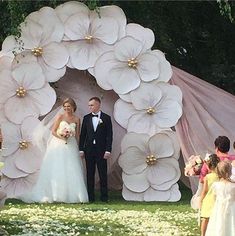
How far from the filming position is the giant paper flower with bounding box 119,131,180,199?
13984 mm

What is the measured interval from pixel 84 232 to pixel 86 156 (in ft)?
13.7

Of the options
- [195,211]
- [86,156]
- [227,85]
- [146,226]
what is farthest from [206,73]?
[146,226]

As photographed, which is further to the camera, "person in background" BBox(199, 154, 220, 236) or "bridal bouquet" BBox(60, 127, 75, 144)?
"bridal bouquet" BBox(60, 127, 75, 144)

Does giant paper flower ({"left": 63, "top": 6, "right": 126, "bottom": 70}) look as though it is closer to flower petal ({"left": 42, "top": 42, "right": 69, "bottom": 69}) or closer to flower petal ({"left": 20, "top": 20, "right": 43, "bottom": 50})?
flower petal ({"left": 42, "top": 42, "right": 69, "bottom": 69})

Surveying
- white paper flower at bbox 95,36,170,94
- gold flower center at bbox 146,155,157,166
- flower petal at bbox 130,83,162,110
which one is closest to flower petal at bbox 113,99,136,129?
flower petal at bbox 130,83,162,110

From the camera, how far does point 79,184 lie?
1348 centimetres

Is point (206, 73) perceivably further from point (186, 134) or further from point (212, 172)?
point (212, 172)

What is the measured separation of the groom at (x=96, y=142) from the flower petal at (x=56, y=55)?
104cm

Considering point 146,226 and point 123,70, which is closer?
point 146,226

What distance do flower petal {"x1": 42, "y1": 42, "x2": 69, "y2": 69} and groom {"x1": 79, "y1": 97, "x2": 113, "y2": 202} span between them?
1037 mm

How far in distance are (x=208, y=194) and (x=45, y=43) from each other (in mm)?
6115

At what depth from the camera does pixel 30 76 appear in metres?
14.1

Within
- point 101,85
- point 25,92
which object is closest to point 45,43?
point 25,92

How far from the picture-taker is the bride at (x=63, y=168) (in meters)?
13.4
